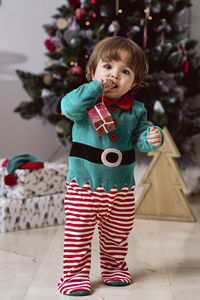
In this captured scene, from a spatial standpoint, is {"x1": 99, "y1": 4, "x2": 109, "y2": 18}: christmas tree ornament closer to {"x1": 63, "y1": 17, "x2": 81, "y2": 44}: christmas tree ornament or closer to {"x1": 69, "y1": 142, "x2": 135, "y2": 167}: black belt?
{"x1": 63, "y1": 17, "x2": 81, "y2": 44}: christmas tree ornament

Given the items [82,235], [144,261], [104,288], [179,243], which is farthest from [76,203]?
[179,243]

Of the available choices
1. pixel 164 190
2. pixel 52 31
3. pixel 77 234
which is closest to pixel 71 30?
pixel 52 31

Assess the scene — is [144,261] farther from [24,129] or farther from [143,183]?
[24,129]

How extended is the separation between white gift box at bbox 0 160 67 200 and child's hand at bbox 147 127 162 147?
710 millimetres

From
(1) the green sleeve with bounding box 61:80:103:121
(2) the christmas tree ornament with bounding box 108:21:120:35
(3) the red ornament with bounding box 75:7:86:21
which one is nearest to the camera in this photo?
(1) the green sleeve with bounding box 61:80:103:121

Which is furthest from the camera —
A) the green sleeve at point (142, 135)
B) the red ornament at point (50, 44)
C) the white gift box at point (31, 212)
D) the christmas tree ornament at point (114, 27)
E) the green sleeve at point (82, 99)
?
the red ornament at point (50, 44)

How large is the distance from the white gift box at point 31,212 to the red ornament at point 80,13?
40.1 inches

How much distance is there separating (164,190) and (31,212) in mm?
633

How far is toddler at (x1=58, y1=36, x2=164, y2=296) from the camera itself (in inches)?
39.6

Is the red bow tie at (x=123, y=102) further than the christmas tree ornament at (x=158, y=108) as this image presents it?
No

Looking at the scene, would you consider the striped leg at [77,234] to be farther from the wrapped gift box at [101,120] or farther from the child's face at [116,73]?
the child's face at [116,73]

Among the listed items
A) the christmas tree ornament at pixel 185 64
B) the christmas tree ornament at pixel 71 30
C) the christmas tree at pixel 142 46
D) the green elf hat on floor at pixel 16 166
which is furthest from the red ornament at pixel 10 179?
the christmas tree ornament at pixel 185 64

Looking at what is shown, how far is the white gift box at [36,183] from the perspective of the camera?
61.7 inches

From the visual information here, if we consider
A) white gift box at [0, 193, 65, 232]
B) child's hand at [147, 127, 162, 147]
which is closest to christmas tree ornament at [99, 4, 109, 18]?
white gift box at [0, 193, 65, 232]
